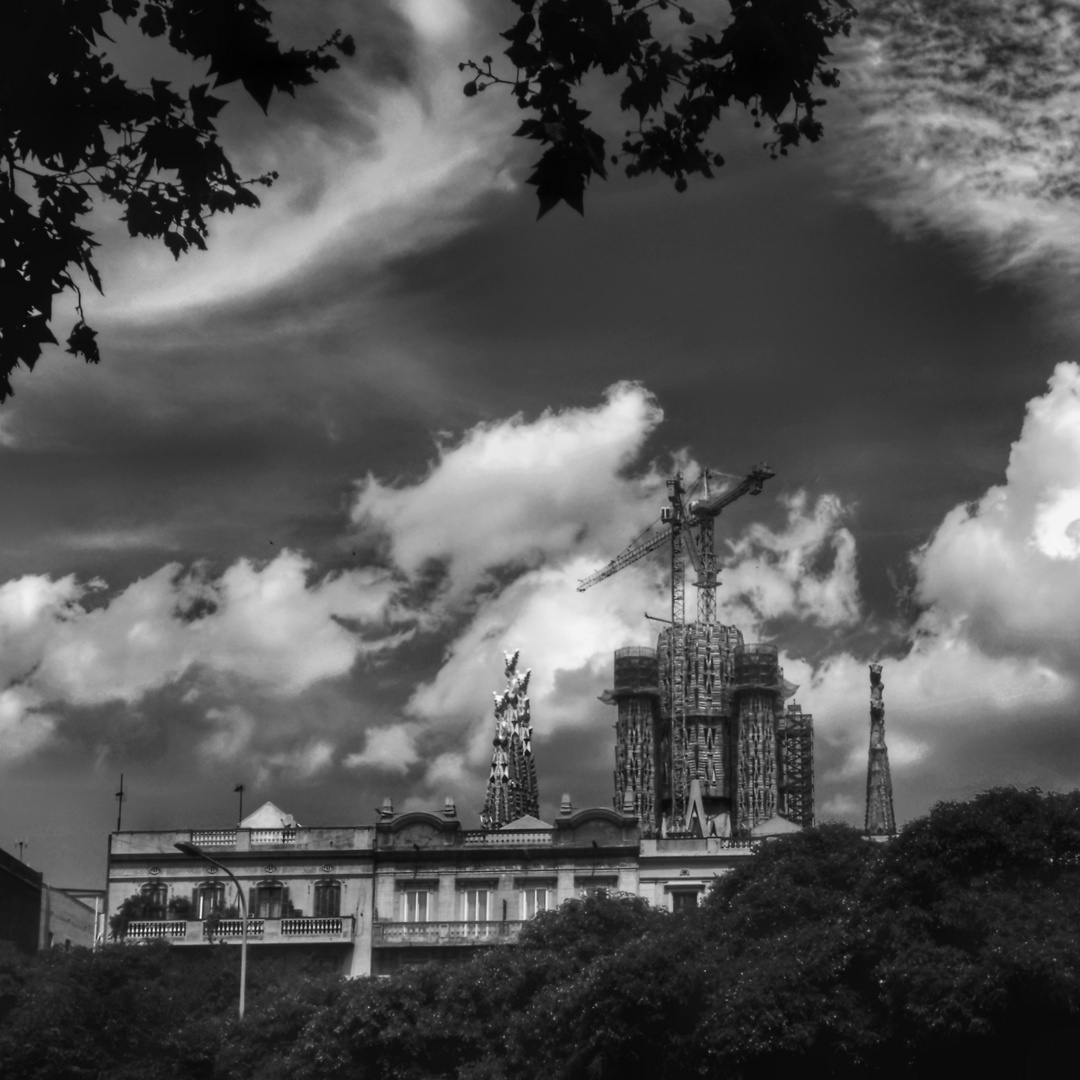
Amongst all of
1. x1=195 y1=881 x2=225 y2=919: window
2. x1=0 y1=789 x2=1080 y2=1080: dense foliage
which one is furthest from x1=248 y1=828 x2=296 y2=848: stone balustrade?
x1=0 y1=789 x2=1080 y2=1080: dense foliage

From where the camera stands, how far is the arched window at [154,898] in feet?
279

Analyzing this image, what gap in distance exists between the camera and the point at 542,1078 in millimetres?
55719

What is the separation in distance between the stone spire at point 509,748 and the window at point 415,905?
38958 millimetres

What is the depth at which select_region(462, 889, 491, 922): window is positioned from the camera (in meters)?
84.8

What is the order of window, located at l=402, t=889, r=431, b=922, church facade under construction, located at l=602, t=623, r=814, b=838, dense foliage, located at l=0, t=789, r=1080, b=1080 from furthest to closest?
church facade under construction, located at l=602, t=623, r=814, b=838 → window, located at l=402, t=889, r=431, b=922 → dense foliage, located at l=0, t=789, r=1080, b=1080

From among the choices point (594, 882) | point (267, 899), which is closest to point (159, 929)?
point (267, 899)

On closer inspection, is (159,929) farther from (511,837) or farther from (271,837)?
(511,837)

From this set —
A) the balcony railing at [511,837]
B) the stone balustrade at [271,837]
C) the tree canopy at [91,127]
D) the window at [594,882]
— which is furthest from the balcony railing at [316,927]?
the tree canopy at [91,127]

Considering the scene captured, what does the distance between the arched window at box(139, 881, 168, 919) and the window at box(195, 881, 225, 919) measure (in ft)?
4.74

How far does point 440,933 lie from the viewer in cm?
8362

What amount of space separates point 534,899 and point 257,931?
39.8ft

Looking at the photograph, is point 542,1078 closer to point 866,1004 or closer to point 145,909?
point 866,1004

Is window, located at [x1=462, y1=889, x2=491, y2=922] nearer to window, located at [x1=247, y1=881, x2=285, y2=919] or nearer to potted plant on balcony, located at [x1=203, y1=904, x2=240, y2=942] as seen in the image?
window, located at [x1=247, y1=881, x2=285, y2=919]

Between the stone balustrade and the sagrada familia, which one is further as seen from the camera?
the sagrada familia
